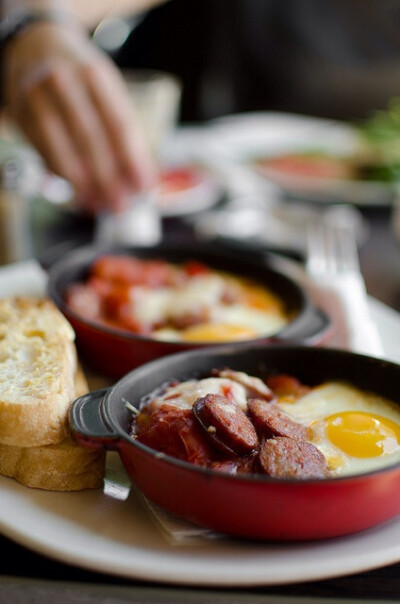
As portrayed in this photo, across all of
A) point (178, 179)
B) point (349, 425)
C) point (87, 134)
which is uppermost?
point (87, 134)

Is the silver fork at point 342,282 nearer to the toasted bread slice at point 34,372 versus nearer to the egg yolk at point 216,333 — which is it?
the egg yolk at point 216,333

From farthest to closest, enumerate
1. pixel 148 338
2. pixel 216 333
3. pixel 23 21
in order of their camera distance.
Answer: pixel 23 21 → pixel 216 333 → pixel 148 338

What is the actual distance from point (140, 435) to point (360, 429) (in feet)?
1.28

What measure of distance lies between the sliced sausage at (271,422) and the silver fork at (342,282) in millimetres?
514

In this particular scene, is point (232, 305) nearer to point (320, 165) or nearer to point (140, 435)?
point (140, 435)

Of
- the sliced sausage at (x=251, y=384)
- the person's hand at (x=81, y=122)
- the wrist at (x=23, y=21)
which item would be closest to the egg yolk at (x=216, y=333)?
the sliced sausage at (x=251, y=384)

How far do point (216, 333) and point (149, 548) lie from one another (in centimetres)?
77

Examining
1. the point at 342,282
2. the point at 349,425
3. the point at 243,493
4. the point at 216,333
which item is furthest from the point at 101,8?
the point at 243,493

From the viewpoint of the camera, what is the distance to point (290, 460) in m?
1.11

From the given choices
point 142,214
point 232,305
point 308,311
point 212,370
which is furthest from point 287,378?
point 142,214

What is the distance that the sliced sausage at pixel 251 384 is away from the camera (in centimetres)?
136

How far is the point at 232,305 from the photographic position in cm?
200

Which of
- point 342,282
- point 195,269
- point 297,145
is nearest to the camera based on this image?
point 342,282

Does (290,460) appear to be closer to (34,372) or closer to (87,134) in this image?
(34,372)
